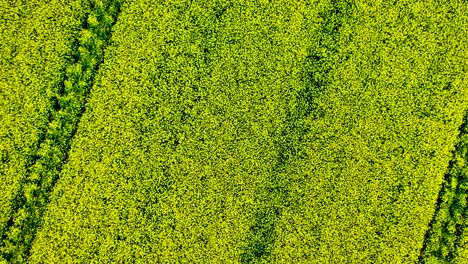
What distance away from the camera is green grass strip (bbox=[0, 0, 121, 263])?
306 centimetres

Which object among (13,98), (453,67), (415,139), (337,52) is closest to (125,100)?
(13,98)

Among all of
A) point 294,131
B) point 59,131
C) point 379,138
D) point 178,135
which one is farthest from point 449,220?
point 59,131

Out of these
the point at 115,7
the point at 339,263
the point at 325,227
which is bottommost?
the point at 339,263

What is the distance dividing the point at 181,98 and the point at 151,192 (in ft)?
2.48

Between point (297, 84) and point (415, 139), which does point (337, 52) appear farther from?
point (415, 139)

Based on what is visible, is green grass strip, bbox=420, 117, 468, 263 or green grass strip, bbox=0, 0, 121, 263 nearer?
green grass strip, bbox=0, 0, 121, 263

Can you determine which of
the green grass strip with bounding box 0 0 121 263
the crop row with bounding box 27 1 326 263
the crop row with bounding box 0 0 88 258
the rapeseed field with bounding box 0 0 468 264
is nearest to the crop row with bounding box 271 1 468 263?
the rapeseed field with bounding box 0 0 468 264

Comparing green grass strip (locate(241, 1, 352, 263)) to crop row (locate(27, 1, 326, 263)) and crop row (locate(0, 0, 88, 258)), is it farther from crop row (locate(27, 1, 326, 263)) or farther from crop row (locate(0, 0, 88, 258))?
crop row (locate(0, 0, 88, 258))

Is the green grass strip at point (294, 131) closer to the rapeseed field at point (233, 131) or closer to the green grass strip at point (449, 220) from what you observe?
the rapeseed field at point (233, 131)

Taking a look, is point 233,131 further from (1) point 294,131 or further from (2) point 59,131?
(2) point 59,131

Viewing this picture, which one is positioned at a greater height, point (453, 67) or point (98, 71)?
point (453, 67)

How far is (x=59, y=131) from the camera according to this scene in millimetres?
3148

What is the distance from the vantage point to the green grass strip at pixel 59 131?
3064mm

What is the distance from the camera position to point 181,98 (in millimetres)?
3238
